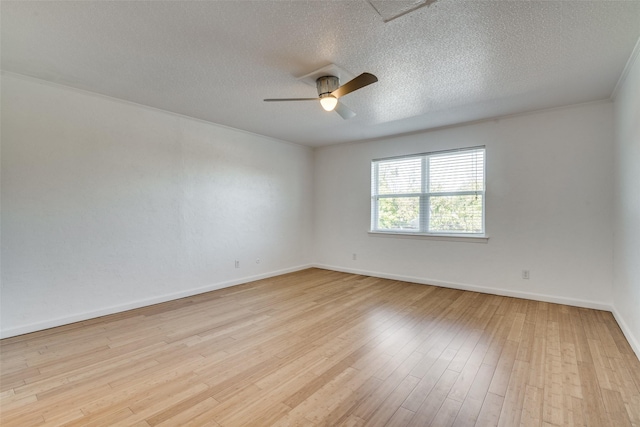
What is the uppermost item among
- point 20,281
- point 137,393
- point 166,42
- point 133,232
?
point 166,42

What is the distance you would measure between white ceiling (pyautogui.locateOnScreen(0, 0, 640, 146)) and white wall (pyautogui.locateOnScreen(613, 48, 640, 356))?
29 cm

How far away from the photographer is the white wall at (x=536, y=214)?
11.2 feet

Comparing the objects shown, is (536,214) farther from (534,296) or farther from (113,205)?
(113,205)

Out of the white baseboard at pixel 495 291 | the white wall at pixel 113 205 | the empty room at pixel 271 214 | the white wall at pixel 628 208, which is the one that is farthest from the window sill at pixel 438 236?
the white wall at pixel 113 205

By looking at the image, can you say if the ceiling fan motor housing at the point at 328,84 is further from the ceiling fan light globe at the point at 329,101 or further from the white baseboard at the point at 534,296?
the white baseboard at the point at 534,296

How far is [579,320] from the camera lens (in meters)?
3.07

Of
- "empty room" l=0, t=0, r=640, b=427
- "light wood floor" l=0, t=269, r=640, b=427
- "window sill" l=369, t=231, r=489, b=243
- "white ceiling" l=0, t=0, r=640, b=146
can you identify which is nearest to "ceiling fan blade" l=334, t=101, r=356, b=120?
"empty room" l=0, t=0, r=640, b=427

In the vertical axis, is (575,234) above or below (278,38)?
below

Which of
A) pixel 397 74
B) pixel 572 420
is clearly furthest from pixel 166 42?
pixel 572 420

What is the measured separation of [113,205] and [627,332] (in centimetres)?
537

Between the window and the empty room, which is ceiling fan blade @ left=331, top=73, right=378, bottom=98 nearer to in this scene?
the empty room

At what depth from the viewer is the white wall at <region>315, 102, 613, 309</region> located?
3402 mm

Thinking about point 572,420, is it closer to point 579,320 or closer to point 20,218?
point 579,320

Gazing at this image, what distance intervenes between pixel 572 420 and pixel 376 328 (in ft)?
5.05
